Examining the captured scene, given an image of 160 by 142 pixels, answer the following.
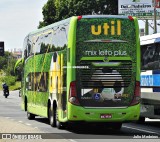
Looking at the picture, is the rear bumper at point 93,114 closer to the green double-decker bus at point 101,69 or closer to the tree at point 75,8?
the green double-decker bus at point 101,69

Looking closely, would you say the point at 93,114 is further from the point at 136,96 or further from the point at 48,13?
the point at 48,13

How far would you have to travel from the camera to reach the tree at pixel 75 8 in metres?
73.4

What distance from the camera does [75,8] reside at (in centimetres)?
7456

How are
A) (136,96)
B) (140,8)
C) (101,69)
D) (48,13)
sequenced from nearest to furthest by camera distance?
1. (101,69)
2. (136,96)
3. (140,8)
4. (48,13)

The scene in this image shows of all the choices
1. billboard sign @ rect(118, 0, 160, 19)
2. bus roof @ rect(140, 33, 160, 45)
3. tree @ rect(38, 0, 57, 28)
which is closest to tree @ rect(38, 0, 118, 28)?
tree @ rect(38, 0, 57, 28)

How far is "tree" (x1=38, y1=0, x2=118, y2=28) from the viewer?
241 feet

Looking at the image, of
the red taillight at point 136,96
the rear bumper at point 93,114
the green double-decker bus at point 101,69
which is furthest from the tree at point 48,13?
the rear bumper at point 93,114

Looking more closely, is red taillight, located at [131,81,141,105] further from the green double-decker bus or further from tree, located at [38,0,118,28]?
tree, located at [38,0,118,28]

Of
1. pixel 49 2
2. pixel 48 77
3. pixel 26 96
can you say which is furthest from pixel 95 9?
pixel 48 77

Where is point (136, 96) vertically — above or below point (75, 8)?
below

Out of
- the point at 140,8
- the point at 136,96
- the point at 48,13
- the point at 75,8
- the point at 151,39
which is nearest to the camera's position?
the point at 136,96

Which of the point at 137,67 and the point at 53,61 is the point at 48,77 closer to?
the point at 53,61

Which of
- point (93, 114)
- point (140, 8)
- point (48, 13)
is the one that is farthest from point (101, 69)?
point (48, 13)

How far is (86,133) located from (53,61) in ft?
10.5
